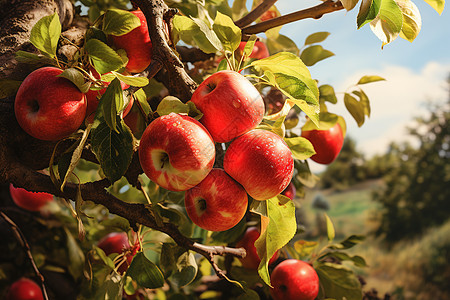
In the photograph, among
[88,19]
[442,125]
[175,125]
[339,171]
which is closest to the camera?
[175,125]

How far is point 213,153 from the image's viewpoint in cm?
33

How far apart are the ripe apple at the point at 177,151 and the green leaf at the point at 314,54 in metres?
0.35

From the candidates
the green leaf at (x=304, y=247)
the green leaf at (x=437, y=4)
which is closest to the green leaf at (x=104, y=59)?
the green leaf at (x=437, y=4)

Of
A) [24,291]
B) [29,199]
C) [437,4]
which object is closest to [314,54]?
[437,4]

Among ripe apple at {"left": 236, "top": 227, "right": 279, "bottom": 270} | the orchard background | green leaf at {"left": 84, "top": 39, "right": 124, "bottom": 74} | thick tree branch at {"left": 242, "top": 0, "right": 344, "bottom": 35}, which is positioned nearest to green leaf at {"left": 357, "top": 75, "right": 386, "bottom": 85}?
the orchard background

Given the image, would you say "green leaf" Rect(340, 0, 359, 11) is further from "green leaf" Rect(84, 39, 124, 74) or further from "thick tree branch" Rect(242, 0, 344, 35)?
"green leaf" Rect(84, 39, 124, 74)

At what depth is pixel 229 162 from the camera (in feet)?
1.16

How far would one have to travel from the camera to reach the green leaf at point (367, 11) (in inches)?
12.9

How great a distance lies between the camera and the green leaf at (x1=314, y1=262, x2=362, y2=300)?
0.61 metres

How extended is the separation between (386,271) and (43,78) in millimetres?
6304

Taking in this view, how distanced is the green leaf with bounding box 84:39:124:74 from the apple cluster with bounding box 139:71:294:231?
6cm

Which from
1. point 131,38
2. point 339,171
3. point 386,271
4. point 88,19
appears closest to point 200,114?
point 131,38

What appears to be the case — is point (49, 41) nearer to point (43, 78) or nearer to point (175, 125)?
point (43, 78)

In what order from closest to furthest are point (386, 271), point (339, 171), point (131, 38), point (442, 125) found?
1. point (131, 38)
2. point (386, 271)
3. point (442, 125)
4. point (339, 171)
